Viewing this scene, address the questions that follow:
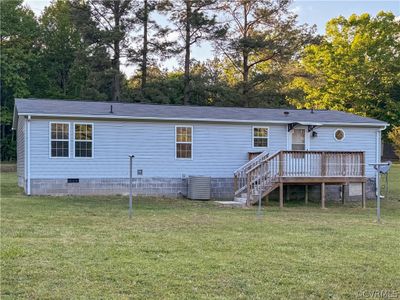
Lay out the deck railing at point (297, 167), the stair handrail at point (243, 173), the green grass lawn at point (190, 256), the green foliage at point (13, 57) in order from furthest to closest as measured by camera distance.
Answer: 1. the green foliage at point (13, 57)
2. the stair handrail at point (243, 173)
3. the deck railing at point (297, 167)
4. the green grass lawn at point (190, 256)

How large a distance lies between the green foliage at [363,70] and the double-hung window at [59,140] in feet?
83.9

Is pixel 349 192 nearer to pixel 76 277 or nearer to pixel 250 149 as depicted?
pixel 250 149

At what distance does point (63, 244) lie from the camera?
20.8 feet

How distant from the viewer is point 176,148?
15086 millimetres

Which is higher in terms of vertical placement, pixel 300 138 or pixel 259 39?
pixel 259 39

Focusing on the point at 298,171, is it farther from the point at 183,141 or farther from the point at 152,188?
the point at 152,188

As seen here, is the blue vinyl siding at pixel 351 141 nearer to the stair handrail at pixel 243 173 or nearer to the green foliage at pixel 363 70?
the stair handrail at pixel 243 173

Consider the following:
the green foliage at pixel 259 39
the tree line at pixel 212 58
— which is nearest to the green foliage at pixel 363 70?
the tree line at pixel 212 58

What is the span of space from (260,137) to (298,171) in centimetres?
239

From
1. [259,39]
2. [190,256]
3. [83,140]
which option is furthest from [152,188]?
[259,39]

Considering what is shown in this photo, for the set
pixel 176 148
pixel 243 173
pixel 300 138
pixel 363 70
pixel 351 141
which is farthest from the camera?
pixel 363 70

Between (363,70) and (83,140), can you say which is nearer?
(83,140)

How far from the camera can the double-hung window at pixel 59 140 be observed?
1379 centimetres

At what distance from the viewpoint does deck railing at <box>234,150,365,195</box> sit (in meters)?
13.6
